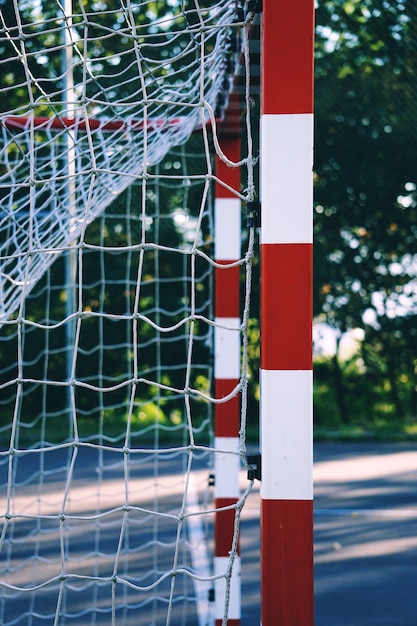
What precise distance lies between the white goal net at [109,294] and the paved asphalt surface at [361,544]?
459mm

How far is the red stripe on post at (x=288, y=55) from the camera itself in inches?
61.4

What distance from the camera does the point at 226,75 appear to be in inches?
105

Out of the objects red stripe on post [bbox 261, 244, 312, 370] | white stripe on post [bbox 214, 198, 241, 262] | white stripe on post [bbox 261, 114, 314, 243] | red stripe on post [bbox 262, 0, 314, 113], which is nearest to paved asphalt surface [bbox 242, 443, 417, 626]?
white stripe on post [bbox 214, 198, 241, 262]

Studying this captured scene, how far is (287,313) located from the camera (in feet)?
5.17

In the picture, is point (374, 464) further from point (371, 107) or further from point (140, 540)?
point (371, 107)

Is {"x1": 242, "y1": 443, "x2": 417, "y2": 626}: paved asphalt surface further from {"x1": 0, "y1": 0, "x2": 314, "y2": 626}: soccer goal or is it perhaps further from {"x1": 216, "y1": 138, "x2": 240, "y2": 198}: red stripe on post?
{"x1": 216, "y1": 138, "x2": 240, "y2": 198}: red stripe on post

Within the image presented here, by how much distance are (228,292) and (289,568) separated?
1.55 m

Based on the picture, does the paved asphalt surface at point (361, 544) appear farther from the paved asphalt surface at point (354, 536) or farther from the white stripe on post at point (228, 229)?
the white stripe on post at point (228, 229)

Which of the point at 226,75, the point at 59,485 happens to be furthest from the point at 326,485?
the point at 226,75

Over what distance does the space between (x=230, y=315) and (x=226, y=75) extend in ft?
2.76

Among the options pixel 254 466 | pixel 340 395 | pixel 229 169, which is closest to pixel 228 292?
pixel 229 169

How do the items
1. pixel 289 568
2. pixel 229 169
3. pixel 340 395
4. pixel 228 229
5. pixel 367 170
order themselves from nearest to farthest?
pixel 289 568 → pixel 229 169 → pixel 228 229 → pixel 367 170 → pixel 340 395

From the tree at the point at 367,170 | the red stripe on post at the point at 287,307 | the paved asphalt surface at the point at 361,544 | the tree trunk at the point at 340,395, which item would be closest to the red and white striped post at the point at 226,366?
the paved asphalt surface at the point at 361,544

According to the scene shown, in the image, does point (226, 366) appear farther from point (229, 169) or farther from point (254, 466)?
point (254, 466)
